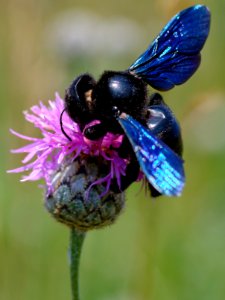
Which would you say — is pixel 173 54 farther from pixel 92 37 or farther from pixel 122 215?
pixel 92 37

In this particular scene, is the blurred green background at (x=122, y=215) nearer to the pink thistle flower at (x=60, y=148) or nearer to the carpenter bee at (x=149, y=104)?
the carpenter bee at (x=149, y=104)

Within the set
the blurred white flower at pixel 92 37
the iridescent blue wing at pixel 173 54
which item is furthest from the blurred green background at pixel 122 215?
the iridescent blue wing at pixel 173 54

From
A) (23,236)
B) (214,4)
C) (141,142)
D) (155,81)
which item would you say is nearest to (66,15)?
(214,4)

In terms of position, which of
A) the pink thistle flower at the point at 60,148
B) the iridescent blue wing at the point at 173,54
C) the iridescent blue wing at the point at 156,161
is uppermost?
the iridescent blue wing at the point at 173,54

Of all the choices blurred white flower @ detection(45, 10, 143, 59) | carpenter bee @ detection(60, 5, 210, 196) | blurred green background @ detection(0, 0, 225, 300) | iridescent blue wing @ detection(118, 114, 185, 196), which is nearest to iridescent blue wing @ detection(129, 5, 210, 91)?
carpenter bee @ detection(60, 5, 210, 196)

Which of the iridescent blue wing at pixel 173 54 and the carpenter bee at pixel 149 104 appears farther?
the iridescent blue wing at pixel 173 54

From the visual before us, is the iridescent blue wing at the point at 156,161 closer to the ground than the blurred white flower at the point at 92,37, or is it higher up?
closer to the ground

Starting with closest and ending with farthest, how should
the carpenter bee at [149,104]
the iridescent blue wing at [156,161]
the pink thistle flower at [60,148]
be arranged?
the iridescent blue wing at [156,161], the carpenter bee at [149,104], the pink thistle flower at [60,148]

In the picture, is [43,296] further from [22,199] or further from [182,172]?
[182,172]
